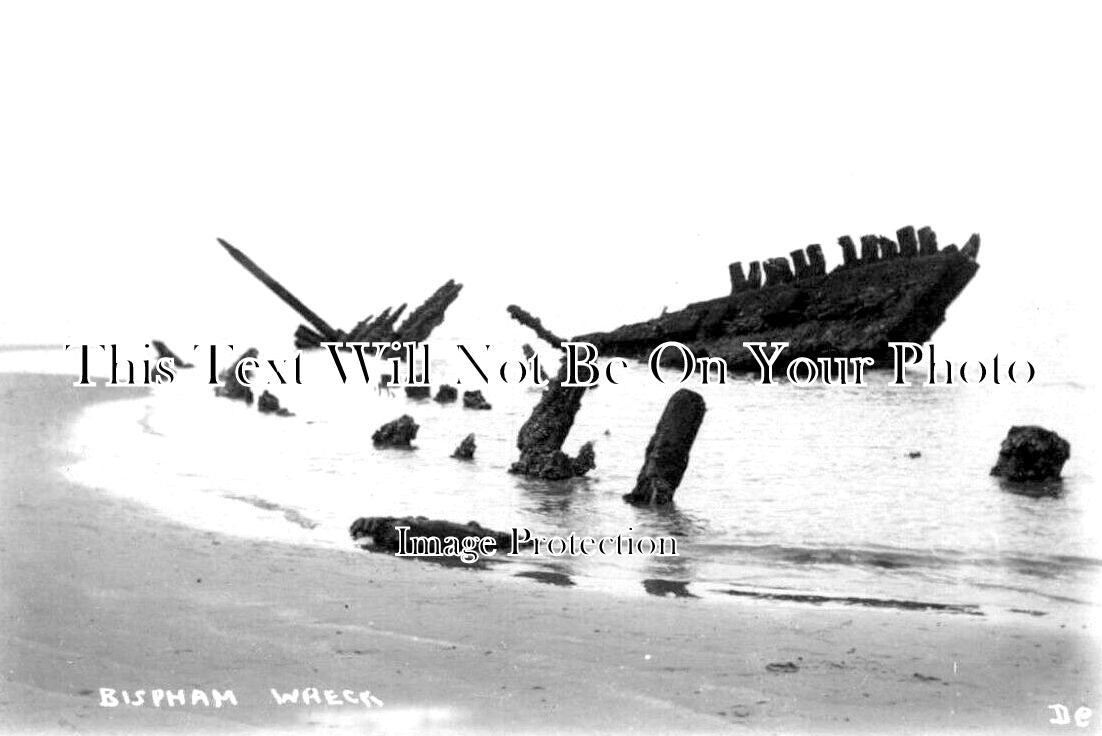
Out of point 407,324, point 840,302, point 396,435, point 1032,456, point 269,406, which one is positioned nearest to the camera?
point 1032,456

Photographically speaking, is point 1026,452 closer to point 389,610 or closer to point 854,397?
point 389,610

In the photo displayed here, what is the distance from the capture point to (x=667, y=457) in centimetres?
1158

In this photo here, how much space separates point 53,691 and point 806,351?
30258mm

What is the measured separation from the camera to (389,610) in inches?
232

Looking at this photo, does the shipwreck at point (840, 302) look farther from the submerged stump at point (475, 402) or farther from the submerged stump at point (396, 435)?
the submerged stump at point (396, 435)

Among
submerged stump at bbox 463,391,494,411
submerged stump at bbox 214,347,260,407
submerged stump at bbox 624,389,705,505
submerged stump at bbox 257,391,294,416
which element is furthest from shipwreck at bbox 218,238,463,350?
submerged stump at bbox 624,389,705,505

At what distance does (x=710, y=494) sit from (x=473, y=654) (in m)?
7.65

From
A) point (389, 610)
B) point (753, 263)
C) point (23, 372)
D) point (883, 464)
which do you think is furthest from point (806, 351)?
point (389, 610)

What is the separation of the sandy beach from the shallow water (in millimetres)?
1023

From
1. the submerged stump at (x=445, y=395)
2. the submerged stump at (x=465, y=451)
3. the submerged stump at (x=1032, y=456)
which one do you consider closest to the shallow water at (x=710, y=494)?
the submerged stump at (x=465, y=451)

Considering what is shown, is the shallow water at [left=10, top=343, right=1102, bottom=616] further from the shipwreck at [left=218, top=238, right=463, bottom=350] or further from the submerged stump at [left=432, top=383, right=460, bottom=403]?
the shipwreck at [left=218, top=238, right=463, bottom=350]

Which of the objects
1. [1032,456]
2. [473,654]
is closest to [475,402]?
[1032,456]

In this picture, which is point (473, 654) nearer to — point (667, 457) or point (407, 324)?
point (667, 457)

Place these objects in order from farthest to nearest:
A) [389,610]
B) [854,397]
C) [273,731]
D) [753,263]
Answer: [753,263] → [854,397] → [389,610] → [273,731]
